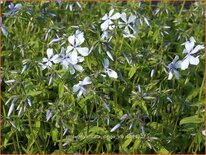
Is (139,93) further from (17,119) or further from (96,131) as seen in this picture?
(17,119)

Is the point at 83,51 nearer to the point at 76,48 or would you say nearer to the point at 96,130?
the point at 76,48

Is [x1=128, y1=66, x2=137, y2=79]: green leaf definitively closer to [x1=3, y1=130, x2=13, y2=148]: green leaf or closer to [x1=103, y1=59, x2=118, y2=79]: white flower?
[x1=103, y1=59, x2=118, y2=79]: white flower

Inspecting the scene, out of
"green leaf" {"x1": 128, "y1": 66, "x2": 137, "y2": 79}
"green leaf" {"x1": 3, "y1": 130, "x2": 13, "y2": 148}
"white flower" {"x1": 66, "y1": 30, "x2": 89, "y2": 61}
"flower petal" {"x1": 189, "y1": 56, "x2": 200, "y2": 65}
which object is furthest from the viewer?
"green leaf" {"x1": 128, "y1": 66, "x2": 137, "y2": 79}

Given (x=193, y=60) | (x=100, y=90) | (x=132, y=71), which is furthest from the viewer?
(x=132, y=71)

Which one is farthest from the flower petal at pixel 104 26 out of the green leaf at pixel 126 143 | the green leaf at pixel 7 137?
the green leaf at pixel 7 137

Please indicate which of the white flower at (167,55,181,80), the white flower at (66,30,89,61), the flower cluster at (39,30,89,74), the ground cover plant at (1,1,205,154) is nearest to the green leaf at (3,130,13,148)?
the ground cover plant at (1,1,205,154)

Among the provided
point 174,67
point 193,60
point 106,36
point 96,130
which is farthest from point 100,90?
point 193,60

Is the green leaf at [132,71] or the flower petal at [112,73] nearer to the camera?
the flower petal at [112,73]

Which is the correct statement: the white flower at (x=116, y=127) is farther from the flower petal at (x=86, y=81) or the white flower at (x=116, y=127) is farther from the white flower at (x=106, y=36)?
the white flower at (x=106, y=36)
